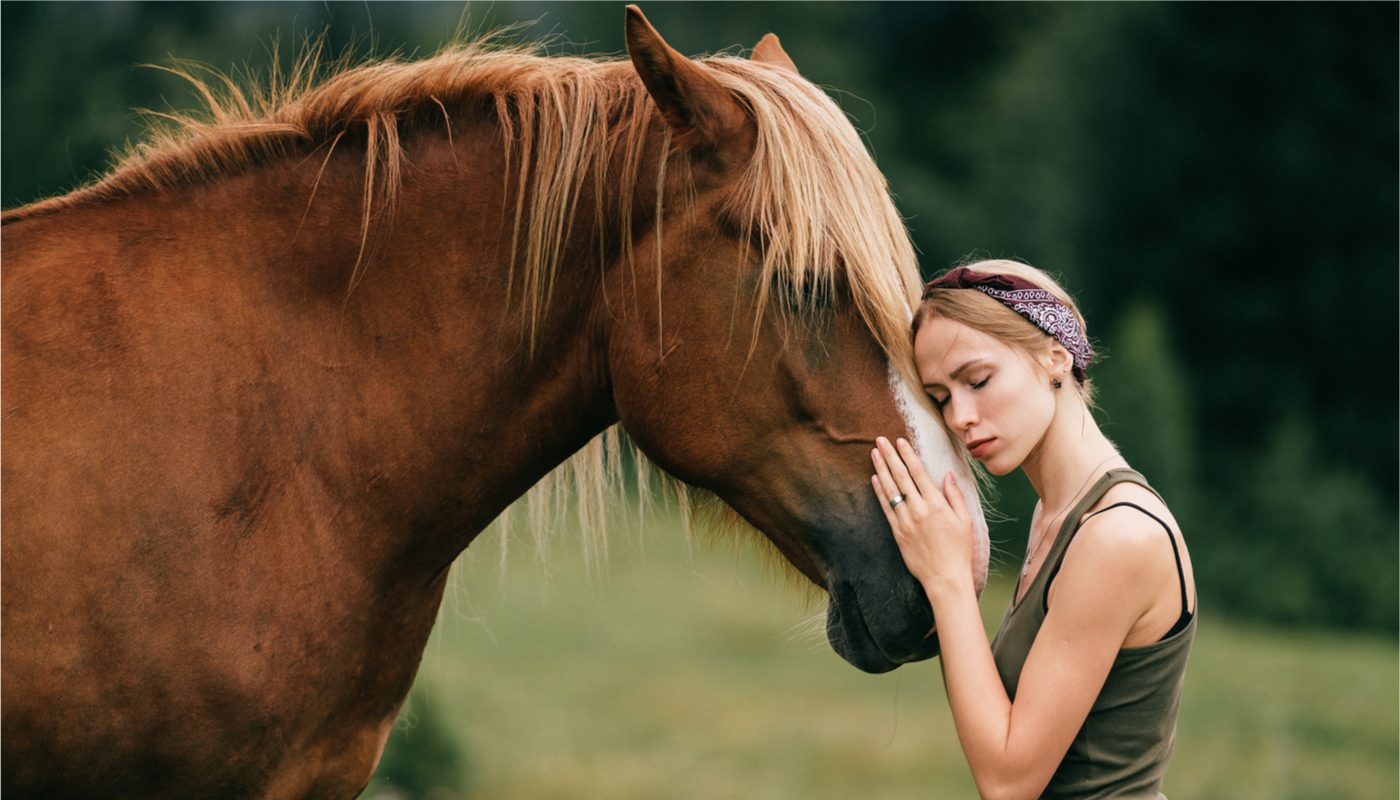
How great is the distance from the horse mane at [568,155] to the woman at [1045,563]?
177mm

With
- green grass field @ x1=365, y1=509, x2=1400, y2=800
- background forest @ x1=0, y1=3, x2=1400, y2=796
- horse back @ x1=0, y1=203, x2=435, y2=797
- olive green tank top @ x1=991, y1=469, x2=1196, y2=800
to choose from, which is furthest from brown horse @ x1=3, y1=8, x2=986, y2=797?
background forest @ x1=0, y1=3, x2=1400, y2=796

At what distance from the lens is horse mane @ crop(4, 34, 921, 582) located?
2504 mm

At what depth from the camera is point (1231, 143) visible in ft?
68.0

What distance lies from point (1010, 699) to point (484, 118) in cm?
164

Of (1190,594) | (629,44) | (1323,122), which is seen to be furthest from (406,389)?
(1323,122)

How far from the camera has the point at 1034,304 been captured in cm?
240

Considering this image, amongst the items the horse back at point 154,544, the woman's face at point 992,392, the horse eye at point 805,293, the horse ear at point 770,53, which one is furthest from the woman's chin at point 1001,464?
the horse back at point 154,544

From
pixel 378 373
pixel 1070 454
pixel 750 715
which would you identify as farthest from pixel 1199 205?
pixel 378 373

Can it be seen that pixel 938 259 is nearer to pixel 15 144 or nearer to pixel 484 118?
pixel 15 144

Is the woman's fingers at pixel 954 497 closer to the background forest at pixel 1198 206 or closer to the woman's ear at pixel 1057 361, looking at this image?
the woman's ear at pixel 1057 361

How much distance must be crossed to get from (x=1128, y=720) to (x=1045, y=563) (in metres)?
0.32

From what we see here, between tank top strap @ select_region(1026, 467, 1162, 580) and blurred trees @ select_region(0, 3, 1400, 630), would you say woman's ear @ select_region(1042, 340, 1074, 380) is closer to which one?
tank top strap @ select_region(1026, 467, 1162, 580)

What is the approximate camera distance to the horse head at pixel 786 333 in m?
2.50

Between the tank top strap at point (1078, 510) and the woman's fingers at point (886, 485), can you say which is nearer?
the tank top strap at point (1078, 510)
